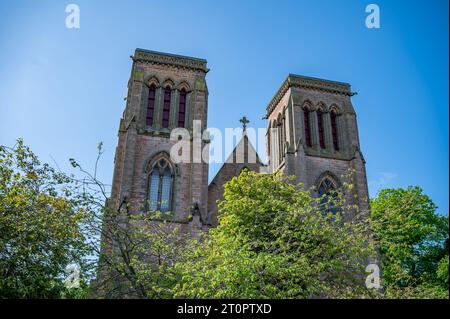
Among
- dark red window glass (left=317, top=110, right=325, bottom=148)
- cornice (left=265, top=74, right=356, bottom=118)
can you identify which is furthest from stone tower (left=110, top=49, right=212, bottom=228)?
dark red window glass (left=317, top=110, right=325, bottom=148)

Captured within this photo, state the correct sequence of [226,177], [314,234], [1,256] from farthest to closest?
[226,177] < [314,234] < [1,256]

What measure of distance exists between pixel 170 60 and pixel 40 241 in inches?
818

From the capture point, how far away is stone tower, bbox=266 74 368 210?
90.0 ft

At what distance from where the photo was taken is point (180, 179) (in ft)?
82.7

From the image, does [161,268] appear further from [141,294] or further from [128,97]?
[128,97]

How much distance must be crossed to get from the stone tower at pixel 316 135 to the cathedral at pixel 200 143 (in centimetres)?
7

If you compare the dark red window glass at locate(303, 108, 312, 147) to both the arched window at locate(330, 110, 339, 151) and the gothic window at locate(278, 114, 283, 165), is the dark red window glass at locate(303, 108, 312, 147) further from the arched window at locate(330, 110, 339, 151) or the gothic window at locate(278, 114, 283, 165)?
the gothic window at locate(278, 114, 283, 165)

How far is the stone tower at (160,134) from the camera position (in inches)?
950

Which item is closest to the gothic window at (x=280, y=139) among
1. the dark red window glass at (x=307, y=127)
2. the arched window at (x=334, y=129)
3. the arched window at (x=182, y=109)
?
the dark red window glass at (x=307, y=127)

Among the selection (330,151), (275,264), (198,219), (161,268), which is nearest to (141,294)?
(161,268)

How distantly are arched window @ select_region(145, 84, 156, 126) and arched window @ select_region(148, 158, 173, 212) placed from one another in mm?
3480

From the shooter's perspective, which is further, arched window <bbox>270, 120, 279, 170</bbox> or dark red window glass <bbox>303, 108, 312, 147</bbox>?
arched window <bbox>270, 120, 279, 170</bbox>

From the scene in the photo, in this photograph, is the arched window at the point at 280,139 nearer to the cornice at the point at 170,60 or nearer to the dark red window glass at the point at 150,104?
the cornice at the point at 170,60
